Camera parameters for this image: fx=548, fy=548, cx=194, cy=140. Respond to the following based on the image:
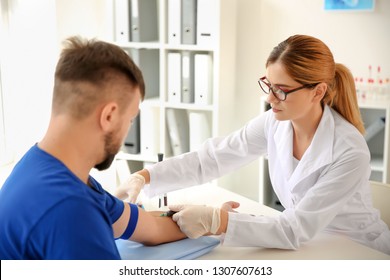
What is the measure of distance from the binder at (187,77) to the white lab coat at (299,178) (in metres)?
1.22

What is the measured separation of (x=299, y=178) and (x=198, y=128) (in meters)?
1.59

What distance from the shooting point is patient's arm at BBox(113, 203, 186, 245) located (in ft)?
4.72

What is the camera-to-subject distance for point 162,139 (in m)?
3.40

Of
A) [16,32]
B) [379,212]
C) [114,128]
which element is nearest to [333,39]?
[379,212]

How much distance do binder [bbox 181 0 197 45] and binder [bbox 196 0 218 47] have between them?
0.08 feet

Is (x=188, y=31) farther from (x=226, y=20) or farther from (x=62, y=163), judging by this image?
(x=62, y=163)

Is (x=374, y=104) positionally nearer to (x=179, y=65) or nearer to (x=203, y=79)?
(x=203, y=79)

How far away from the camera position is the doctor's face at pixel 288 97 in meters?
1.69

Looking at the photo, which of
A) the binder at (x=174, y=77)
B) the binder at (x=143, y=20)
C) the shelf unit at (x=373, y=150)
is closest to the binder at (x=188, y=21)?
the binder at (x=174, y=77)

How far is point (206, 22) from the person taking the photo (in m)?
3.15

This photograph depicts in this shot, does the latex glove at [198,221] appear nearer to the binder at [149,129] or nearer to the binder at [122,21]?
the binder at [149,129]

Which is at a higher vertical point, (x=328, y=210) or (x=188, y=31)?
(x=188, y=31)

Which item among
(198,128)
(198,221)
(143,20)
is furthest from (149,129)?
(198,221)

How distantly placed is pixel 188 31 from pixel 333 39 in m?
0.88
